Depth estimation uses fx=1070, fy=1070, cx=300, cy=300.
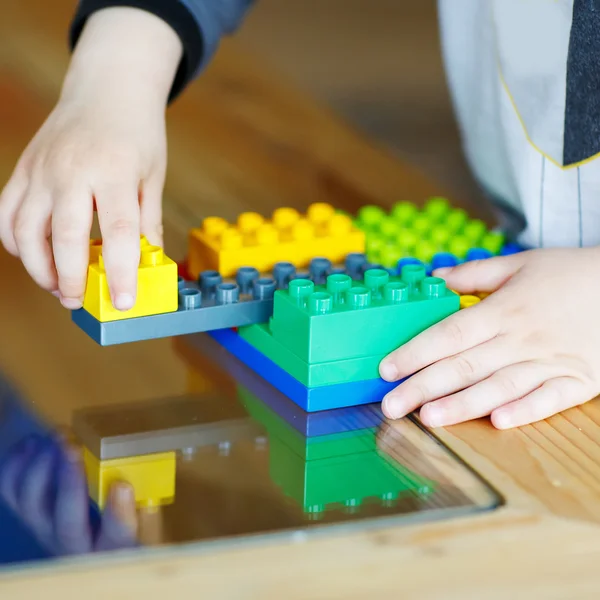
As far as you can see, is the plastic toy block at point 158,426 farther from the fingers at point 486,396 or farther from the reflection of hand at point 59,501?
the fingers at point 486,396

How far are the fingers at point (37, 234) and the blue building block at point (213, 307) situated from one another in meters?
0.04

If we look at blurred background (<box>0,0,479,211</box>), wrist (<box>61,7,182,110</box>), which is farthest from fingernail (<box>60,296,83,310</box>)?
blurred background (<box>0,0,479,211</box>)

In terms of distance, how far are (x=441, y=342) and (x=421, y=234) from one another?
231 millimetres

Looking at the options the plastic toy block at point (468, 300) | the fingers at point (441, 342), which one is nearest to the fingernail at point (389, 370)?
the fingers at point (441, 342)

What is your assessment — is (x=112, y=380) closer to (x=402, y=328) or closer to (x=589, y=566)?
→ (x=402, y=328)

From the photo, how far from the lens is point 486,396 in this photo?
77 cm

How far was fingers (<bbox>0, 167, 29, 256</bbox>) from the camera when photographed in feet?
2.89

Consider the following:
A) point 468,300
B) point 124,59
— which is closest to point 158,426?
point 468,300

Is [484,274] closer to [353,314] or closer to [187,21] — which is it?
[353,314]

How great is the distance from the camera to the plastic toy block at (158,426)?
0.73 meters

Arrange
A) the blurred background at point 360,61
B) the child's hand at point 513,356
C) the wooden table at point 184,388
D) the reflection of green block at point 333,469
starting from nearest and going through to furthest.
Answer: the wooden table at point 184,388
the reflection of green block at point 333,469
the child's hand at point 513,356
the blurred background at point 360,61

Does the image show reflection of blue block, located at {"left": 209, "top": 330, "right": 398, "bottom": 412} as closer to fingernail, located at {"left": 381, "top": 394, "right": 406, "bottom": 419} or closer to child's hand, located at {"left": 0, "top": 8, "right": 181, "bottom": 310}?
fingernail, located at {"left": 381, "top": 394, "right": 406, "bottom": 419}

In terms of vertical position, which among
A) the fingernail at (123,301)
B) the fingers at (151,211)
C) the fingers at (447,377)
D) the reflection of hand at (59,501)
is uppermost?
the fingers at (151,211)

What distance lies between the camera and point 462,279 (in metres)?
0.89
